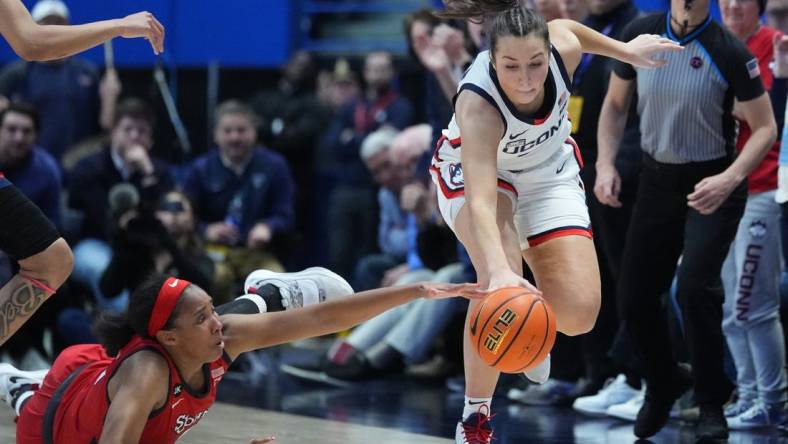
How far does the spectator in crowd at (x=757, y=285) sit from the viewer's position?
621 centimetres

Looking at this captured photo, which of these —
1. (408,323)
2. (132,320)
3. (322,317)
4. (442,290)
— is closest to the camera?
(442,290)

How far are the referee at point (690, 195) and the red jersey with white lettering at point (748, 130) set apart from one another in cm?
49

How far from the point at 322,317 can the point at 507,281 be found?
0.68m

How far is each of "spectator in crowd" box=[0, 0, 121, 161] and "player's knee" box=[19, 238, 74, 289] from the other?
503cm

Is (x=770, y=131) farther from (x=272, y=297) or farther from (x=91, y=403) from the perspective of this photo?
(x=91, y=403)

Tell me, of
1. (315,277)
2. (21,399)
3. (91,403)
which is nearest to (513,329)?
(315,277)

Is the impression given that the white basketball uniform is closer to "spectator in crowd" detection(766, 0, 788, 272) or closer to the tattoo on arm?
"spectator in crowd" detection(766, 0, 788, 272)

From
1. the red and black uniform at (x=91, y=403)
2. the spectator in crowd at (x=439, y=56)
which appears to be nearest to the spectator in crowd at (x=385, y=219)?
the spectator in crowd at (x=439, y=56)

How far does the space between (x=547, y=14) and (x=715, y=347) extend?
2142mm

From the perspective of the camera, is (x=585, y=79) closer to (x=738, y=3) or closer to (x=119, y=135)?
(x=738, y=3)

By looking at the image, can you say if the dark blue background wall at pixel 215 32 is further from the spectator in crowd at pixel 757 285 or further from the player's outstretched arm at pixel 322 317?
the player's outstretched arm at pixel 322 317

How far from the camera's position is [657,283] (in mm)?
5789

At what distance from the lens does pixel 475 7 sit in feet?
17.4

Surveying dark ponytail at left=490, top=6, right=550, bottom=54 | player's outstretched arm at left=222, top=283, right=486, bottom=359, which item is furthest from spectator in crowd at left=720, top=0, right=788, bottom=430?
player's outstretched arm at left=222, top=283, right=486, bottom=359
